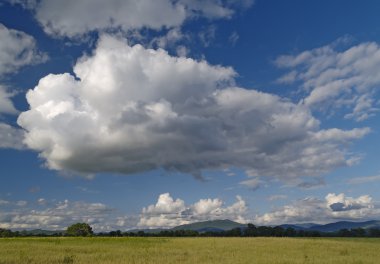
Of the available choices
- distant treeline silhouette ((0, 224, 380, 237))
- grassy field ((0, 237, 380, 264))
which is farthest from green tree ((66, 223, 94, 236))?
grassy field ((0, 237, 380, 264))

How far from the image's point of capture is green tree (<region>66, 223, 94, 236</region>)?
134 meters

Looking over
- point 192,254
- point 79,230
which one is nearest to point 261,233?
point 79,230

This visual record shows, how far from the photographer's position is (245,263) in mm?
26609

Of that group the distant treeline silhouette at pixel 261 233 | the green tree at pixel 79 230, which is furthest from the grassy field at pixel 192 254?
the distant treeline silhouette at pixel 261 233

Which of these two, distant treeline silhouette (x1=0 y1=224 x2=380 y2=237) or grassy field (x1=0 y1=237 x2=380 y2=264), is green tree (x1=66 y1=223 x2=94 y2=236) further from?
grassy field (x1=0 y1=237 x2=380 y2=264)

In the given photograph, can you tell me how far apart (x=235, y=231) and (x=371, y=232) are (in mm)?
51798

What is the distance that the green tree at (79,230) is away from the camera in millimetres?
134125

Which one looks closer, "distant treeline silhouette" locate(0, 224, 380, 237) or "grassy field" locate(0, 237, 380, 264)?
"grassy field" locate(0, 237, 380, 264)

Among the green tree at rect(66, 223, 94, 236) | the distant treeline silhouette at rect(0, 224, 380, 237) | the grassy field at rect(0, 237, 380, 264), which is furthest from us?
the distant treeline silhouette at rect(0, 224, 380, 237)

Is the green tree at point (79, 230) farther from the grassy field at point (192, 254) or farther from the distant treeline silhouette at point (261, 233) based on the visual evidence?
the grassy field at point (192, 254)

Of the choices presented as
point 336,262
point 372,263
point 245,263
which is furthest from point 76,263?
point 372,263

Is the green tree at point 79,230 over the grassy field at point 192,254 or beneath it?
over

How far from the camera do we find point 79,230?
135m

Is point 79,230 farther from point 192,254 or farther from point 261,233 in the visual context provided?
point 192,254
